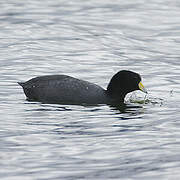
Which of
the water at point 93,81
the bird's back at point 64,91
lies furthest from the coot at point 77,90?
the water at point 93,81

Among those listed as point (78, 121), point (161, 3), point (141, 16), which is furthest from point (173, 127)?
point (161, 3)

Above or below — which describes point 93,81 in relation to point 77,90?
below

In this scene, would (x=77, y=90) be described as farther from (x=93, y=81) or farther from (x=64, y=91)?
(x=93, y=81)

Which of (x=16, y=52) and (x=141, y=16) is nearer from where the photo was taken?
(x=16, y=52)

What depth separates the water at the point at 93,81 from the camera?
30.2 feet

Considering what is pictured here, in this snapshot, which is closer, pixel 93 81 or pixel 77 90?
pixel 77 90

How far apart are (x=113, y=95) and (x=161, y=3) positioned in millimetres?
15478

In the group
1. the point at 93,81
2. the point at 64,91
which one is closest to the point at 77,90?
the point at 64,91

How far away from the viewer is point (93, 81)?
53.6 ft

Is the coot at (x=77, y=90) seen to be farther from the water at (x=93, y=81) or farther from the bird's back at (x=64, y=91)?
the water at (x=93, y=81)

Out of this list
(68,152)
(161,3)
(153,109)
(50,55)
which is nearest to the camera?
(68,152)

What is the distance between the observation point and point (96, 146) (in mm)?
10117

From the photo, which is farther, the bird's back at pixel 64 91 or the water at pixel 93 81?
the bird's back at pixel 64 91

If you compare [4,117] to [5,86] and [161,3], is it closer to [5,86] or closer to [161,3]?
[5,86]
